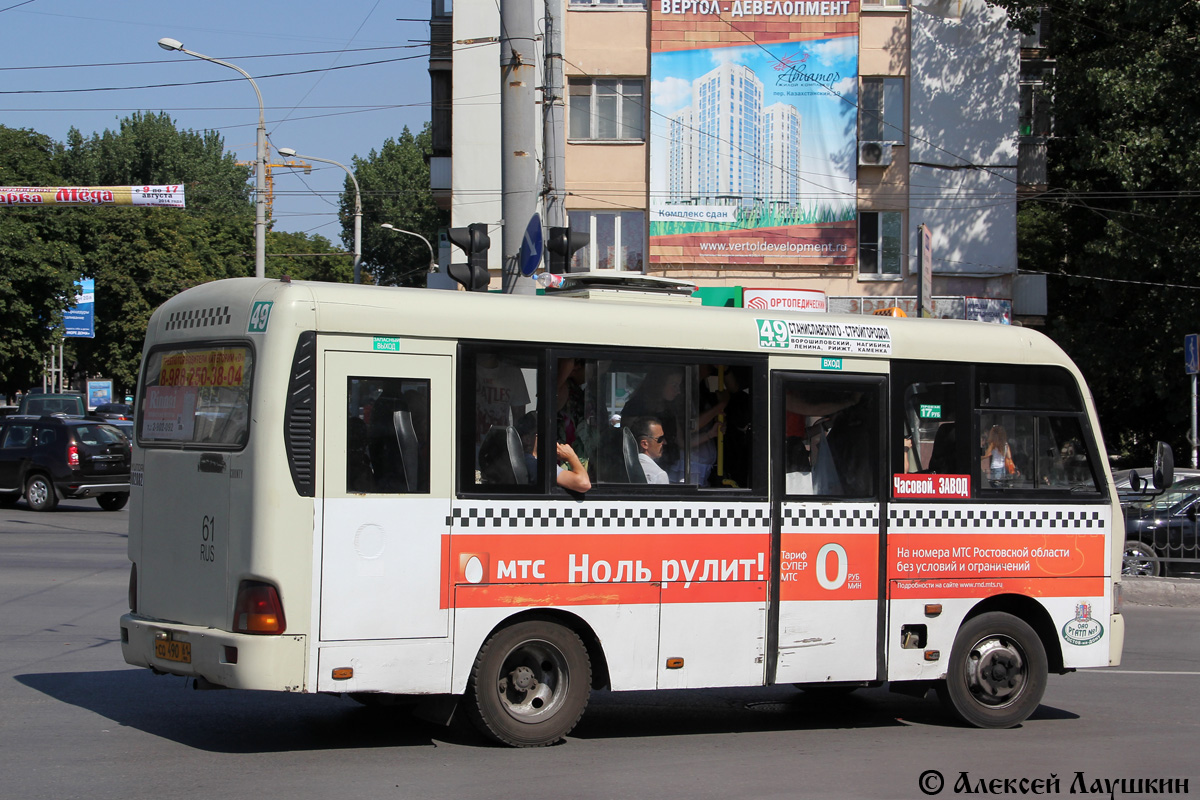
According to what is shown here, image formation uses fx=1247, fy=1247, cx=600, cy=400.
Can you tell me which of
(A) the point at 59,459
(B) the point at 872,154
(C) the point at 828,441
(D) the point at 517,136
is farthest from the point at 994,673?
(B) the point at 872,154

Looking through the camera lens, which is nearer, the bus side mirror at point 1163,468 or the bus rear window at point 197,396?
the bus rear window at point 197,396

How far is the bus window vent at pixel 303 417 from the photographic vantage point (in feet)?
21.6

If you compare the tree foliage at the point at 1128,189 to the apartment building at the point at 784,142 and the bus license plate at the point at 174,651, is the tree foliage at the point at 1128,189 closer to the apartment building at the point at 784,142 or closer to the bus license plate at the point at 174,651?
the apartment building at the point at 784,142

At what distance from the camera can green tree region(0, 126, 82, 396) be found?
4041cm

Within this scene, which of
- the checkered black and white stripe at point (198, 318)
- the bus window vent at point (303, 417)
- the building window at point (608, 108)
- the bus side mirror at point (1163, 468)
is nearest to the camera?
the bus window vent at point (303, 417)

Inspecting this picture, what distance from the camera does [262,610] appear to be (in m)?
6.46

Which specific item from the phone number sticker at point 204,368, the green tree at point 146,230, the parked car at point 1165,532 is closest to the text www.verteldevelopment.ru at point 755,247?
the parked car at point 1165,532

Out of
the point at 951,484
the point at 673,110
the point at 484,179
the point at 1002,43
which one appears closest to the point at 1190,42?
the point at 1002,43

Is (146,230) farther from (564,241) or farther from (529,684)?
(529,684)

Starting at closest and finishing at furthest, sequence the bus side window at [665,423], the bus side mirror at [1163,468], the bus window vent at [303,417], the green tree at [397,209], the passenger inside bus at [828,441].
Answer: the bus window vent at [303,417] < the bus side window at [665,423] < the passenger inside bus at [828,441] < the bus side mirror at [1163,468] < the green tree at [397,209]

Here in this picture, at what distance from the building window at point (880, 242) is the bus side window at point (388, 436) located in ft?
80.5

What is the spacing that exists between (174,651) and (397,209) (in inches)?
2863

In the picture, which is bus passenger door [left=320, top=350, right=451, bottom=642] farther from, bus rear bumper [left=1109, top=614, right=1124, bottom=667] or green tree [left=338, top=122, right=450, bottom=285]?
green tree [left=338, top=122, right=450, bottom=285]

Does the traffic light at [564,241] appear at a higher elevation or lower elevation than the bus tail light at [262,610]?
higher
